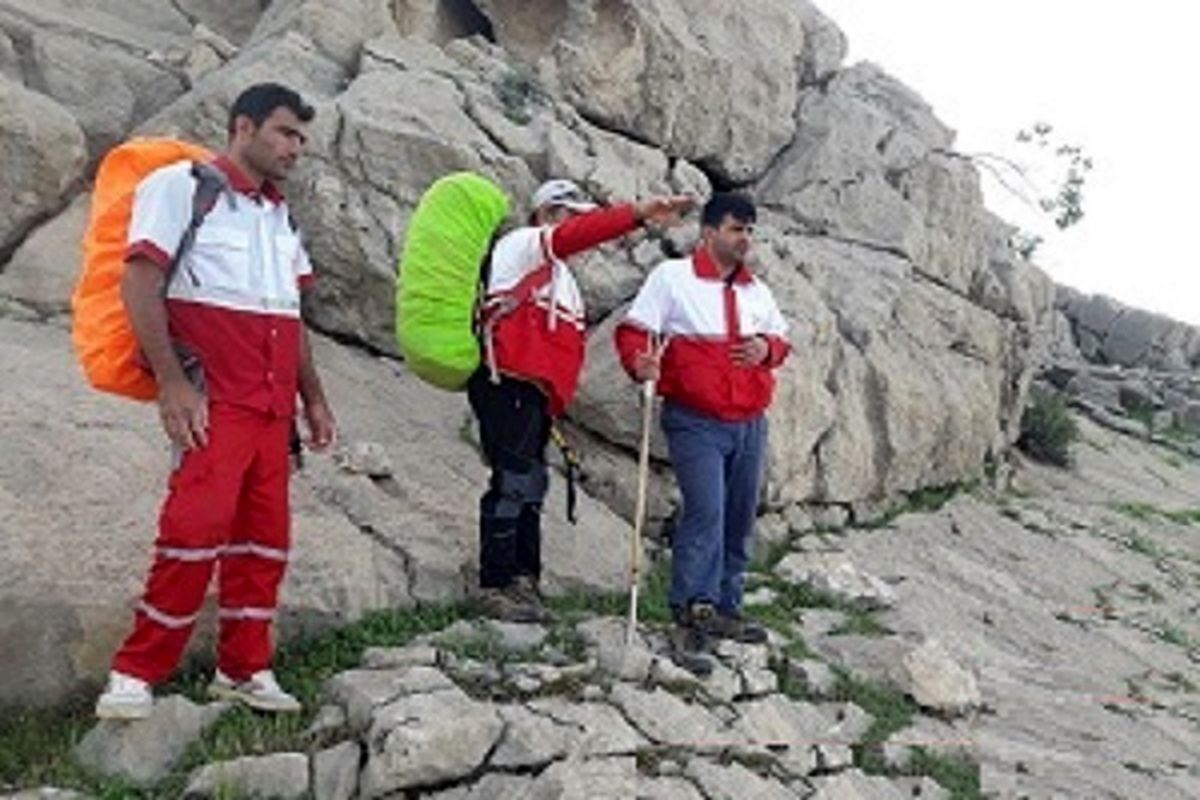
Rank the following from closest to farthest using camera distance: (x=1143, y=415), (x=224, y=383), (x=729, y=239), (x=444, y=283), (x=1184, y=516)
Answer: (x=224, y=383) < (x=444, y=283) < (x=729, y=239) < (x=1184, y=516) < (x=1143, y=415)

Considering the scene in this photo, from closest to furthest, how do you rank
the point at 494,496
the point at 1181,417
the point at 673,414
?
1. the point at 494,496
2. the point at 673,414
3. the point at 1181,417

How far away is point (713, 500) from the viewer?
7172mm

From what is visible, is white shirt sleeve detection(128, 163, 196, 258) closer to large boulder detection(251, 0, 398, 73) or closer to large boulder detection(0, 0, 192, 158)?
large boulder detection(0, 0, 192, 158)

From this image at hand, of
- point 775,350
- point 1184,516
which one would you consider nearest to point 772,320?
point 775,350

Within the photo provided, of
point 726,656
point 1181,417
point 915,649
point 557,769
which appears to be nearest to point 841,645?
point 915,649

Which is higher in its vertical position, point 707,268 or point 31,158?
point 31,158

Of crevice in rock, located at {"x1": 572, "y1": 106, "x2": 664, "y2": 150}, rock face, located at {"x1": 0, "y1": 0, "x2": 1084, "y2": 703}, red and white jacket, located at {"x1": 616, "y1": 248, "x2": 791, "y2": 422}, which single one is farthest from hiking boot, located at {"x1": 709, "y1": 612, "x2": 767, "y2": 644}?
crevice in rock, located at {"x1": 572, "y1": 106, "x2": 664, "y2": 150}

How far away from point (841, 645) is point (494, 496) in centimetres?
283

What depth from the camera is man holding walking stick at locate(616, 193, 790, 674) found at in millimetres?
7125

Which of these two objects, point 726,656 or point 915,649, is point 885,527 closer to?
point 915,649

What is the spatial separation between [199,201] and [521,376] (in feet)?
7.22

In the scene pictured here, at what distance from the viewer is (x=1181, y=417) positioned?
22.6m

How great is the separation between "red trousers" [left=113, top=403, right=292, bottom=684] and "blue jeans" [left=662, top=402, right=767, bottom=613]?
8.31 ft

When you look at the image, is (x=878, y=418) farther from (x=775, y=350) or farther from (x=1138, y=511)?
(x=1138, y=511)
